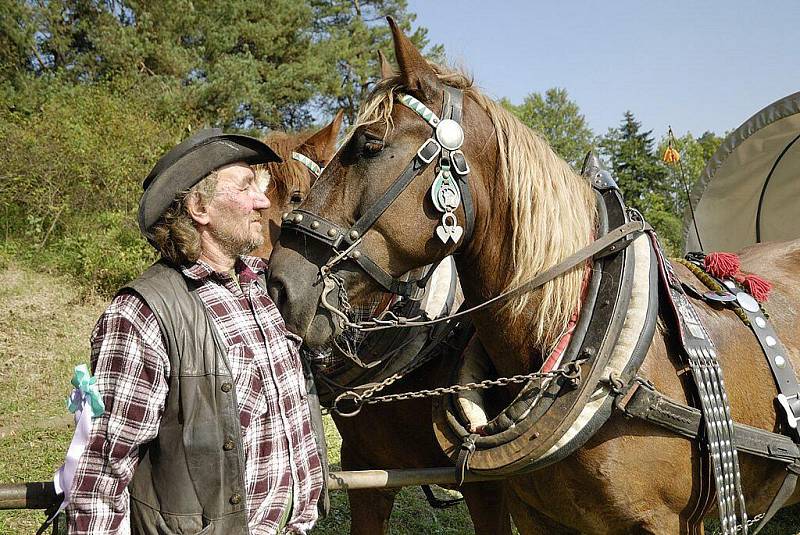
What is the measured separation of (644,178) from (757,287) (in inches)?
1256

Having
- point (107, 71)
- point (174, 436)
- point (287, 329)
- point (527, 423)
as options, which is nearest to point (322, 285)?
point (287, 329)

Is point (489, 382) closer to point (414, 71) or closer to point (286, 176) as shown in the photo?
point (414, 71)

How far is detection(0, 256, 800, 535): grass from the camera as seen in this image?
4170 mm

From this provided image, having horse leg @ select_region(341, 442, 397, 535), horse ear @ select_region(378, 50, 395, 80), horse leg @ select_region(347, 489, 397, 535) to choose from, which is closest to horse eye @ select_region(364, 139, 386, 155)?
horse ear @ select_region(378, 50, 395, 80)

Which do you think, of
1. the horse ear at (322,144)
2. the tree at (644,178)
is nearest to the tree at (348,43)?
the tree at (644,178)

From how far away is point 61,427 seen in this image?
5.93 m

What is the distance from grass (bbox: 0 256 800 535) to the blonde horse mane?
1593 mm

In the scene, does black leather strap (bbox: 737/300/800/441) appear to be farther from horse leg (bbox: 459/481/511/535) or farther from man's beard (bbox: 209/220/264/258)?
man's beard (bbox: 209/220/264/258)

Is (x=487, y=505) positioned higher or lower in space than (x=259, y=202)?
lower

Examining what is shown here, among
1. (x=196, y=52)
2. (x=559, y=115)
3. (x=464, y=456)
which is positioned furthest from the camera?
(x=559, y=115)

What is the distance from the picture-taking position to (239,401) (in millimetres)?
1563

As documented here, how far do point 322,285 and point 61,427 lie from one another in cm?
529

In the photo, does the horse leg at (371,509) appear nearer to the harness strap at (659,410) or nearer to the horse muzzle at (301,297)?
the horse muzzle at (301,297)

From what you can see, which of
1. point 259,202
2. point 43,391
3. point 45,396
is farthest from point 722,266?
point 43,391
